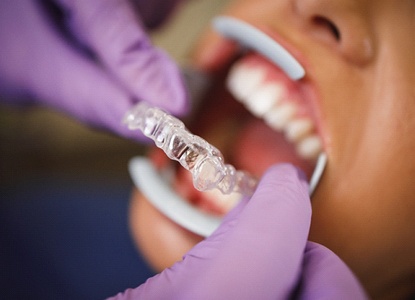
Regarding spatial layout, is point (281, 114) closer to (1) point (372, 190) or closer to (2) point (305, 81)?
(2) point (305, 81)

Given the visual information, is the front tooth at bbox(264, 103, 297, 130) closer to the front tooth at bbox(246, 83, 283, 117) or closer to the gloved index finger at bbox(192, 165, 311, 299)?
the front tooth at bbox(246, 83, 283, 117)

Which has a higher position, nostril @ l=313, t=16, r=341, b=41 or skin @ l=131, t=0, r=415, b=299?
nostril @ l=313, t=16, r=341, b=41

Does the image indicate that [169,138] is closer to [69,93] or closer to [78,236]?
[69,93]

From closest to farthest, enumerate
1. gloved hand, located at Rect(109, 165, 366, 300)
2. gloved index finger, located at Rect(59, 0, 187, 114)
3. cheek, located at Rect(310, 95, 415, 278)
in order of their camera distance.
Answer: gloved hand, located at Rect(109, 165, 366, 300) < cheek, located at Rect(310, 95, 415, 278) < gloved index finger, located at Rect(59, 0, 187, 114)

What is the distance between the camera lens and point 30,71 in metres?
0.95

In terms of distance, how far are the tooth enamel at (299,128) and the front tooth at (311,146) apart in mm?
10

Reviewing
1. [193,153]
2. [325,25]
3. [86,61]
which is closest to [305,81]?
[325,25]

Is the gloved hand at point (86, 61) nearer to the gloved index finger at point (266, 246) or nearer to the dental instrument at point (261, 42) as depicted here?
the dental instrument at point (261, 42)

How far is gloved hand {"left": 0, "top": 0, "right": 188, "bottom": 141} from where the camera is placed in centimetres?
82

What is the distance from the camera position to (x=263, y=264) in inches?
21.6

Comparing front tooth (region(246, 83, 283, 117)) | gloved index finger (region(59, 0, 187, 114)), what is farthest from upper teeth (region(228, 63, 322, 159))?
gloved index finger (region(59, 0, 187, 114))

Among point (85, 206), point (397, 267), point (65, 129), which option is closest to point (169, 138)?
point (397, 267)

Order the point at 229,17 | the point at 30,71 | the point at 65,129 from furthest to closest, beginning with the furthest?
the point at 65,129 < the point at 30,71 < the point at 229,17

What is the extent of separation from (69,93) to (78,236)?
431mm
